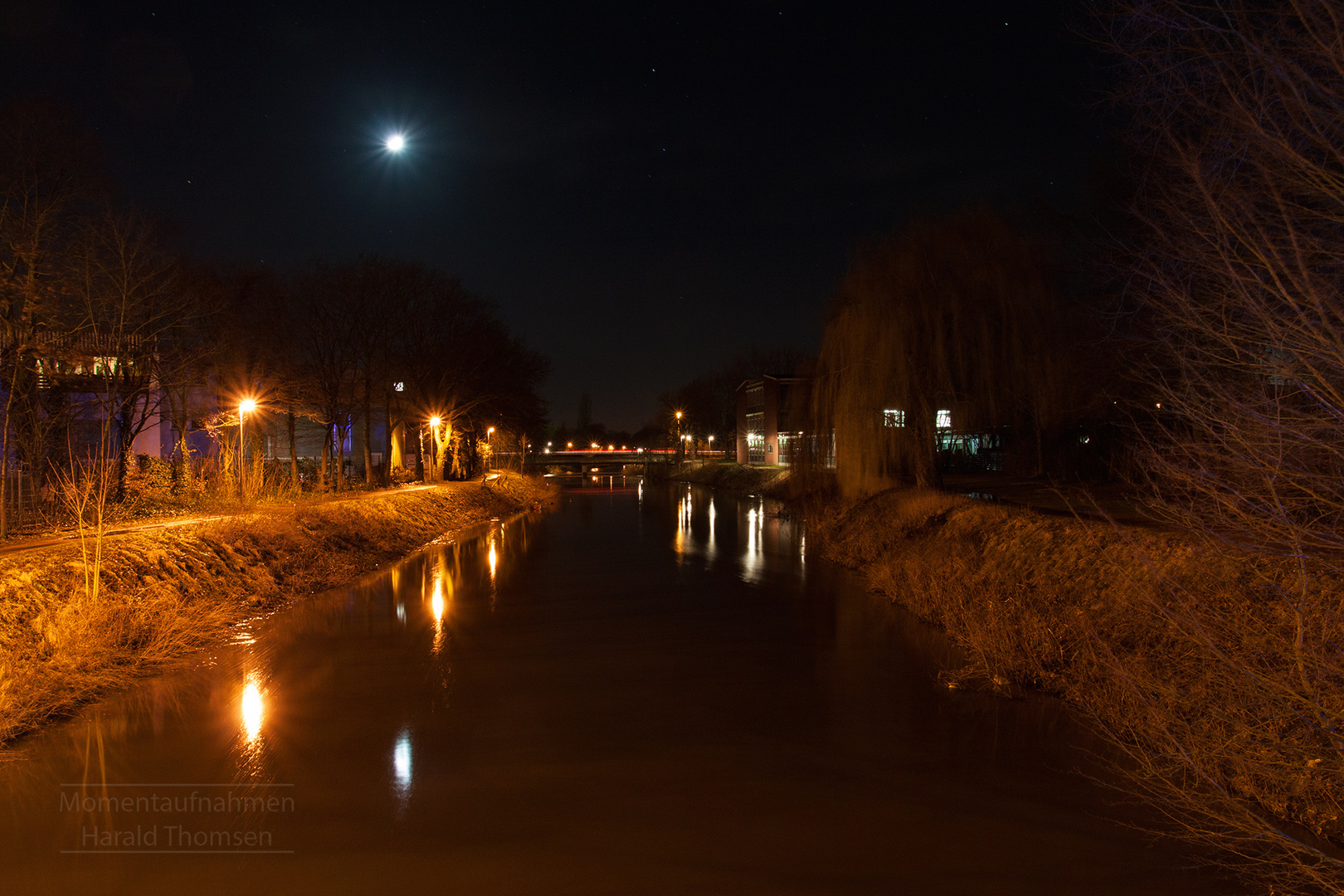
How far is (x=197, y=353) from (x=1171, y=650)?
23508 mm

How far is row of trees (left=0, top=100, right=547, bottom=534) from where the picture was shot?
1582 cm

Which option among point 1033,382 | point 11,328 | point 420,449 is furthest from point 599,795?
point 420,449

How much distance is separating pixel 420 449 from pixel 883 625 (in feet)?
111

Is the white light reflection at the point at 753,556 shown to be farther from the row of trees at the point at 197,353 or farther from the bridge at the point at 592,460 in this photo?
the bridge at the point at 592,460

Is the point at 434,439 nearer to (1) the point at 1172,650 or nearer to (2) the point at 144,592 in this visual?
(2) the point at 144,592

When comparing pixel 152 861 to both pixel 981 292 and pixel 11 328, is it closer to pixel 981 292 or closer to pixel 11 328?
pixel 11 328

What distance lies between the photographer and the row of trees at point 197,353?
623 inches

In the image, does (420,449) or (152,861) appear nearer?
(152,861)

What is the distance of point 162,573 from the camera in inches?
520

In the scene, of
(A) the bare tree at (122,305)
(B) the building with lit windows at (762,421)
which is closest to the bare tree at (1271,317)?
(A) the bare tree at (122,305)

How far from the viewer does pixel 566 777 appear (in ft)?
23.3

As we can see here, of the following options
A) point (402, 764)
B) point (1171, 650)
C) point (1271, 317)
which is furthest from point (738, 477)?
point (1271, 317)

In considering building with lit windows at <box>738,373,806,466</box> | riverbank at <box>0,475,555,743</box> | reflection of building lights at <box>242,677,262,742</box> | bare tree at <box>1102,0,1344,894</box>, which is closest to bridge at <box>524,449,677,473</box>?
building with lit windows at <box>738,373,806,466</box>

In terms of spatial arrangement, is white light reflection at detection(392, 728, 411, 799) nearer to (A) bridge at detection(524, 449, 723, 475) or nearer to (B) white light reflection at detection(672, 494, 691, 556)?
(B) white light reflection at detection(672, 494, 691, 556)
